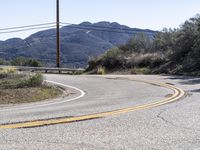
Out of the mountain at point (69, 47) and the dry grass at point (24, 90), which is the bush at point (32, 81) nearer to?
the dry grass at point (24, 90)

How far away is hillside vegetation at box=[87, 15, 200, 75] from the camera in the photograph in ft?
96.3

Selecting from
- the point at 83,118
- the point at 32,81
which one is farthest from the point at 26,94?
the point at 83,118

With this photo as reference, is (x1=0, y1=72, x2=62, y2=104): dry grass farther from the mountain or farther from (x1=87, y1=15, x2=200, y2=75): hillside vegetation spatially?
the mountain

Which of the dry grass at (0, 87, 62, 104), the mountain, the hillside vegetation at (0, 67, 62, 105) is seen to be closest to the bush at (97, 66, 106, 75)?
the hillside vegetation at (0, 67, 62, 105)

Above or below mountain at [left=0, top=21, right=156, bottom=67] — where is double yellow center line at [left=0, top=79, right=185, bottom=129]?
below

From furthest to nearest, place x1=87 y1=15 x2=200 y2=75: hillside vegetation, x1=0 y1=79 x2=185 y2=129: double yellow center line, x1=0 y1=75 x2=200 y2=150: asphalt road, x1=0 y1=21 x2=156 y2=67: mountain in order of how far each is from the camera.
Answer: x1=0 y1=21 x2=156 y2=67: mountain
x1=87 y1=15 x2=200 y2=75: hillside vegetation
x1=0 y1=79 x2=185 y2=129: double yellow center line
x1=0 y1=75 x2=200 y2=150: asphalt road

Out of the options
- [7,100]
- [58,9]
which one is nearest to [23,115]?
[7,100]

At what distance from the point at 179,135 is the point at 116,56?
27924mm

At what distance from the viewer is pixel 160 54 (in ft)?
111

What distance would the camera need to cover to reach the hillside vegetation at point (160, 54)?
29.4 meters

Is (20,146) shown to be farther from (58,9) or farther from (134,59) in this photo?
(58,9)

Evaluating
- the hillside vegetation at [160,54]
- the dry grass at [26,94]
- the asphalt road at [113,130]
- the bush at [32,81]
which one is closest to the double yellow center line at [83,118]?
the asphalt road at [113,130]

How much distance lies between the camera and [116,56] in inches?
1428

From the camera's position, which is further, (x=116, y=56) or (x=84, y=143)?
(x=116, y=56)
